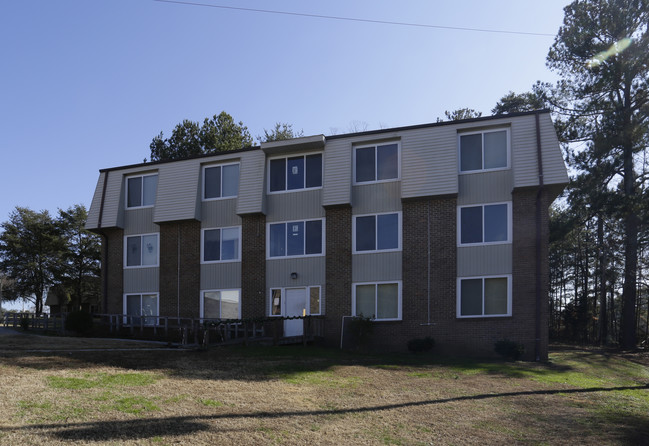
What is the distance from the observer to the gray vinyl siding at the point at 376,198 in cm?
2194

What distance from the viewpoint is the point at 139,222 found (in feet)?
85.1

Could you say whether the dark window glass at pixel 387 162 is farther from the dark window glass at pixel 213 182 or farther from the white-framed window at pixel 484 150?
the dark window glass at pixel 213 182

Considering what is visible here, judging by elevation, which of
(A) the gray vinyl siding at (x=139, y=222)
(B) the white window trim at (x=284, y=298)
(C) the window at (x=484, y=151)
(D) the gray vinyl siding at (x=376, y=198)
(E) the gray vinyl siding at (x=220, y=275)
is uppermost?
(C) the window at (x=484, y=151)

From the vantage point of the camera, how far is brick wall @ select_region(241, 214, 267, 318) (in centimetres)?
2353

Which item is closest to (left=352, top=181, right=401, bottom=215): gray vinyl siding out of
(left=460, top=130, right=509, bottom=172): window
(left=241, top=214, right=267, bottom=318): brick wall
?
(left=460, top=130, right=509, bottom=172): window

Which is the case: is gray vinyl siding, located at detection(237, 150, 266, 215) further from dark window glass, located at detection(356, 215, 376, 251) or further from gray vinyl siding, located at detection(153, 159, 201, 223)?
dark window glass, located at detection(356, 215, 376, 251)

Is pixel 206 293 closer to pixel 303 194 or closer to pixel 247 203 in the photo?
pixel 247 203

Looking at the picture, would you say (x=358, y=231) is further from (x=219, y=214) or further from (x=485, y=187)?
(x=219, y=214)

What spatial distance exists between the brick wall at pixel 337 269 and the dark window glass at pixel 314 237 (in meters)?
0.39

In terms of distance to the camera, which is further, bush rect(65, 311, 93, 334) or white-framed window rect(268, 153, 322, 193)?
bush rect(65, 311, 93, 334)

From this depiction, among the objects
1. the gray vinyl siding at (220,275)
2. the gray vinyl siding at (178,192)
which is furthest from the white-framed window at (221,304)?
the gray vinyl siding at (178,192)

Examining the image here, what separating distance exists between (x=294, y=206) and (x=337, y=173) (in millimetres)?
2200

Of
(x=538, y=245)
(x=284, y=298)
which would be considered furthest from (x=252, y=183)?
(x=538, y=245)

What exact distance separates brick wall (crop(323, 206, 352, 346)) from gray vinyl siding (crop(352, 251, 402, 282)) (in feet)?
0.88
